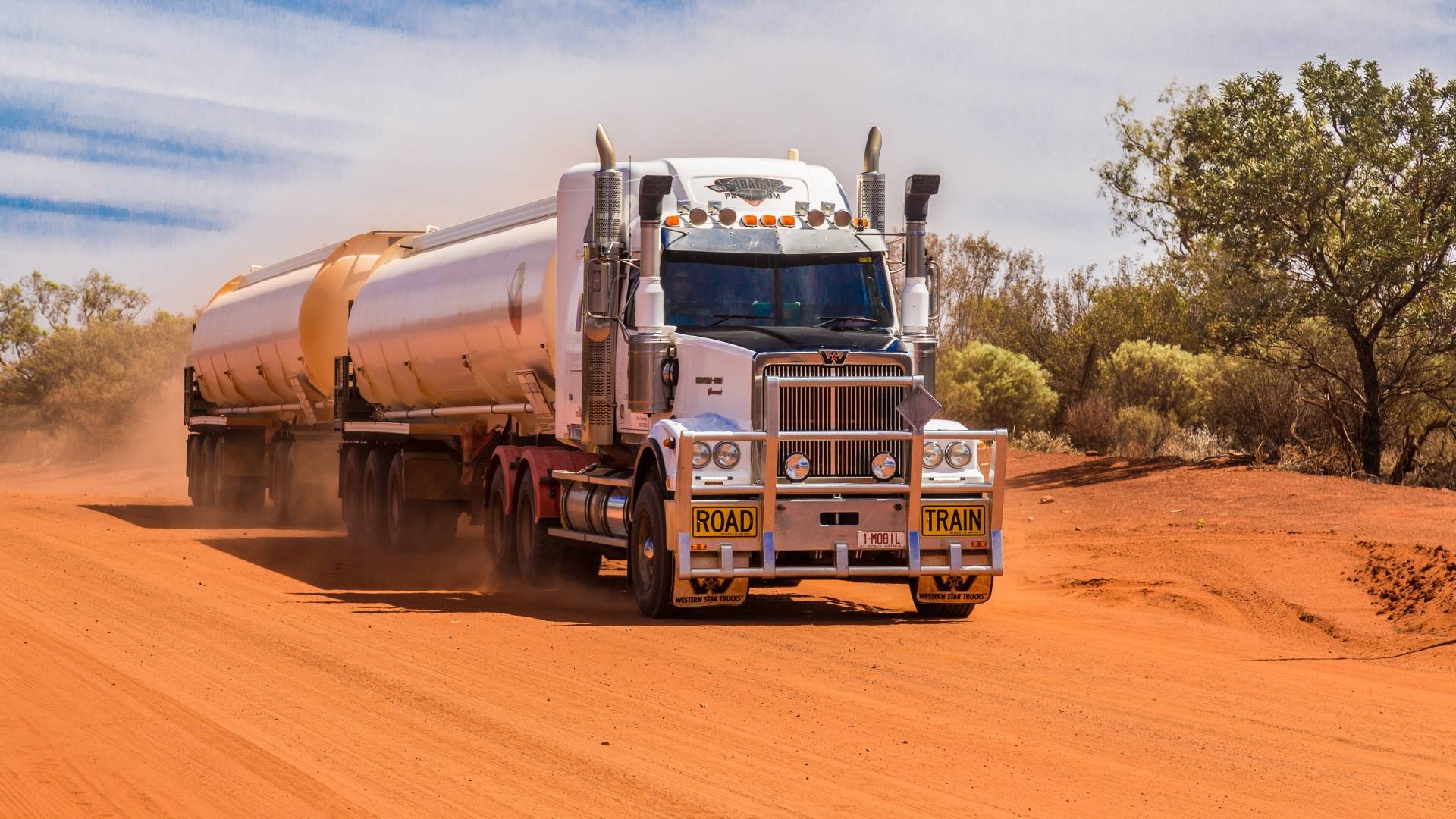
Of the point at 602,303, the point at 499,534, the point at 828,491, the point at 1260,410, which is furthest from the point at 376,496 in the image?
the point at 1260,410

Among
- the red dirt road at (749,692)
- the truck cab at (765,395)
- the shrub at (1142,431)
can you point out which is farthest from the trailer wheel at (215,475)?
the truck cab at (765,395)

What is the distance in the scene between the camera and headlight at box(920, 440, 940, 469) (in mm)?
15163

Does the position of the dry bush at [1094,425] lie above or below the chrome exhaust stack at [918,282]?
below

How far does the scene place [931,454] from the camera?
1520 cm

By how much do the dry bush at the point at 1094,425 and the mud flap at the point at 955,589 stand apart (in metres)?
19.9

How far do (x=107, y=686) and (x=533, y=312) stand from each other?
9228 millimetres

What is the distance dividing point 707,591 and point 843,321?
2864 mm

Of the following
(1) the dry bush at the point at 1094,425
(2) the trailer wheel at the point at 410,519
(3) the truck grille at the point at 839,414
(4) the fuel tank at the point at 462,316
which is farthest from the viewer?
(1) the dry bush at the point at 1094,425

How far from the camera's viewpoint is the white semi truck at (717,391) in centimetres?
1474

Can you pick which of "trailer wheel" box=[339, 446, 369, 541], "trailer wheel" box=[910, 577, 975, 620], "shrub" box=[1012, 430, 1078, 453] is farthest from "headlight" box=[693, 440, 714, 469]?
"shrub" box=[1012, 430, 1078, 453]

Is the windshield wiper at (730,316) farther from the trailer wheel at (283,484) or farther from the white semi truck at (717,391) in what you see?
the trailer wheel at (283,484)

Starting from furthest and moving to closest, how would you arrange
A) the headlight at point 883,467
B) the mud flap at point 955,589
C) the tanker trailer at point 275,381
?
the tanker trailer at point 275,381, the mud flap at point 955,589, the headlight at point 883,467

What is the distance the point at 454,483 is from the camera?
23.6 metres

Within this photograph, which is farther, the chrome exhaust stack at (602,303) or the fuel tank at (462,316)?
the fuel tank at (462,316)
